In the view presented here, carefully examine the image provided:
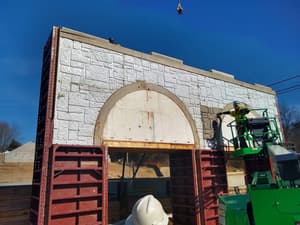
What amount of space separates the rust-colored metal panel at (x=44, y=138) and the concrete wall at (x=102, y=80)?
0.49 feet

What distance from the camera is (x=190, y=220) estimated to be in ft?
24.8

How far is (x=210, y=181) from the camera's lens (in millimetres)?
7863

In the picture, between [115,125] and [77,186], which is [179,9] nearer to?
[115,125]

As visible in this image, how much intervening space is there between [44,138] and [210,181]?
227 inches

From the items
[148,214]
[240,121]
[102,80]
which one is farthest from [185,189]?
[102,80]

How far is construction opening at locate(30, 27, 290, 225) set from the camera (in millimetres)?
5389

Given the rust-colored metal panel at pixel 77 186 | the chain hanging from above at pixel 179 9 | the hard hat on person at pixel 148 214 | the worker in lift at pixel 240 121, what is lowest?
the hard hat on person at pixel 148 214

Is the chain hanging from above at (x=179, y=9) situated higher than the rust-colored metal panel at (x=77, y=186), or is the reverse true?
the chain hanging from above at (x=179, y=9)

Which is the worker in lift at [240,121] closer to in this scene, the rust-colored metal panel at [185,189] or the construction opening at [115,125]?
the construction opening at [115,125]

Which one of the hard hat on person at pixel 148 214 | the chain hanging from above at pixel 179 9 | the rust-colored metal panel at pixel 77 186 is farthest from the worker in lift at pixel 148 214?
the chain hanging from above at pixel 179 9

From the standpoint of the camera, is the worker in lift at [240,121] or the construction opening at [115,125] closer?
the construction opening at [115,125]

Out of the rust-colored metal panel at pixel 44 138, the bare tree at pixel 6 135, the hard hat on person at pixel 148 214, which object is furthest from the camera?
the bare tree at pixel 6 135

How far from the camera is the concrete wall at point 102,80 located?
19.0 ft

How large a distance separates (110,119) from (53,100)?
1.63 meters
